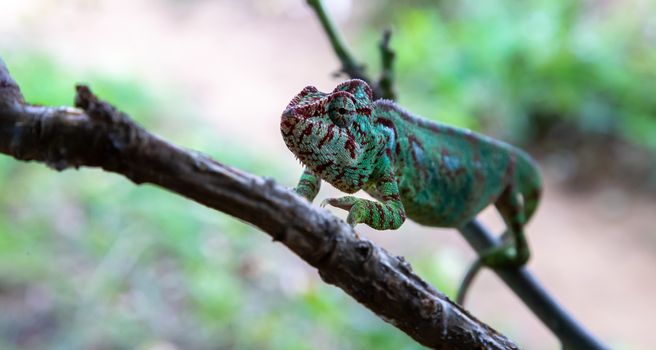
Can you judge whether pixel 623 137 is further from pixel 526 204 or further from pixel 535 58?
pixel 526 204

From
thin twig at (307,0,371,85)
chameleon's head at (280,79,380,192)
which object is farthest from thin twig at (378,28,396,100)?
chameleon's head at (280,79,380,192)

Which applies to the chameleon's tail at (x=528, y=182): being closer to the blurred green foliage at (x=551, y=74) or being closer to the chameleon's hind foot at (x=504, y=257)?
the chameleon's hind foot at (x=504, y=257)

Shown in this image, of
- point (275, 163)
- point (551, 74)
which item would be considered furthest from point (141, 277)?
point (551, 74)

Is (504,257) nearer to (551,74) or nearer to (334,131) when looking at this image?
(334,131)

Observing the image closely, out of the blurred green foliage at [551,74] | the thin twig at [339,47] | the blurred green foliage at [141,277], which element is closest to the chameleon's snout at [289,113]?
the thin twig at [339,47]

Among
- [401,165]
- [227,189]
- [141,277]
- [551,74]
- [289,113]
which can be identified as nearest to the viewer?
[227,189]

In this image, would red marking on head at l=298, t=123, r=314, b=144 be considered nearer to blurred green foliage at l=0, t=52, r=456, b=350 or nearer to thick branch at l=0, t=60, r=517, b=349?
thick branch at l=0, t=60, r=517, b=349
